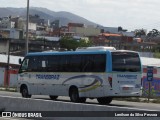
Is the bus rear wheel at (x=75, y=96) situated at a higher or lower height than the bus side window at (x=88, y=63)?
lower

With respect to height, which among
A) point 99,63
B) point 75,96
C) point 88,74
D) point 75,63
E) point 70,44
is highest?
point 99,63

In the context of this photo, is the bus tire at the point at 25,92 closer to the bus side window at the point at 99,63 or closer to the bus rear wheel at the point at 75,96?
the bus rear wheel at the point at 75,96

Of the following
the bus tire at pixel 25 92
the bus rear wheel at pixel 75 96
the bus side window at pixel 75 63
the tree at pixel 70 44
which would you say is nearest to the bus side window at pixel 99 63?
the bus side window at pixel 75 63

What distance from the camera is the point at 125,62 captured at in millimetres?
24859

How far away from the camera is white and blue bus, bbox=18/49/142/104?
24.5 m

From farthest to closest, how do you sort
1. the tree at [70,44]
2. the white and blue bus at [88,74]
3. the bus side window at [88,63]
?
1. the tree at [70,44]
2. the bus side window at [88,63]
3. the white and blue bus at [88,74]

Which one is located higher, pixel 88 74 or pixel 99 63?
pixel 99 63

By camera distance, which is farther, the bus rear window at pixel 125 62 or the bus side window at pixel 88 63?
the bus side window at pixel 88 63

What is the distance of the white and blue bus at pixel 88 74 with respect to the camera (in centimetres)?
2450

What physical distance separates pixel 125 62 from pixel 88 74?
6.73 feet

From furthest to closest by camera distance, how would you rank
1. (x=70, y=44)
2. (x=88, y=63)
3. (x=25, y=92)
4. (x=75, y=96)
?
(x=70, y=44) → (x=25, y=92) → (x=75, y=96) → (x=88, y=63)

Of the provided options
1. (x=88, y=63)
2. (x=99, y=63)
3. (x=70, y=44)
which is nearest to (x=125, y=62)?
(x=99, y=63)

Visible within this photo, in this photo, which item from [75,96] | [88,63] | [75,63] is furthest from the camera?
[75,63]

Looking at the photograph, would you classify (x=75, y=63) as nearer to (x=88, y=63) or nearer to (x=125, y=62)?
(x=88, y=63)
